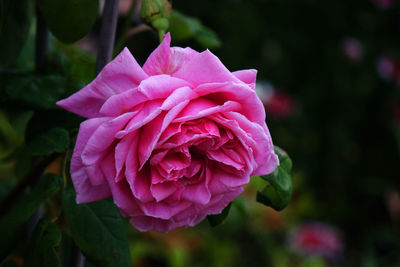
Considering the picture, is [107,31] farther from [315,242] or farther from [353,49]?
[353,49]

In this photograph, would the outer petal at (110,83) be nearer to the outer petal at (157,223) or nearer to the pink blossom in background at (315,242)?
the outer petal at (157,223)

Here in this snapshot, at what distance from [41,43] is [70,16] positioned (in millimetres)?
152

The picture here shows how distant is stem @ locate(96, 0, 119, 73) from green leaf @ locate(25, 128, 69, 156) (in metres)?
0.09

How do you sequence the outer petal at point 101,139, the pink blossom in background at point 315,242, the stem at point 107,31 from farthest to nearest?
the pink blossom in background at point 315,242
the stem at point 107,31
the outer petal at point 101,139

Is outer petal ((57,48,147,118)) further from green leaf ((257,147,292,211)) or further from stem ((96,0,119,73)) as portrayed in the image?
green leaf ((257,147,292,211))

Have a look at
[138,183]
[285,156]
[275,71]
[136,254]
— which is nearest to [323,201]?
[275,71]

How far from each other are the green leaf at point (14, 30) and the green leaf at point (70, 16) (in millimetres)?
125

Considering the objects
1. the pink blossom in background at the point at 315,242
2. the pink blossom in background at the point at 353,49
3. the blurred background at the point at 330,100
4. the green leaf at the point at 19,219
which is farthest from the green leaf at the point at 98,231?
the pink blossom in background at the point at 353,49

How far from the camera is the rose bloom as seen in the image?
39cm

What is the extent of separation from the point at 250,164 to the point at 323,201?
219cm

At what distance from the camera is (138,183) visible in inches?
16.1

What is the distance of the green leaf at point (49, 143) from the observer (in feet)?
1.58

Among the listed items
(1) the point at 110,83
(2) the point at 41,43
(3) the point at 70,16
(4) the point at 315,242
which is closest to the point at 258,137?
(1) the point at 110,83

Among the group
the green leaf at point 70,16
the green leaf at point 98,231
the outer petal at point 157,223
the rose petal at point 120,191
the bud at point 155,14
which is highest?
the bud at point 155,14
